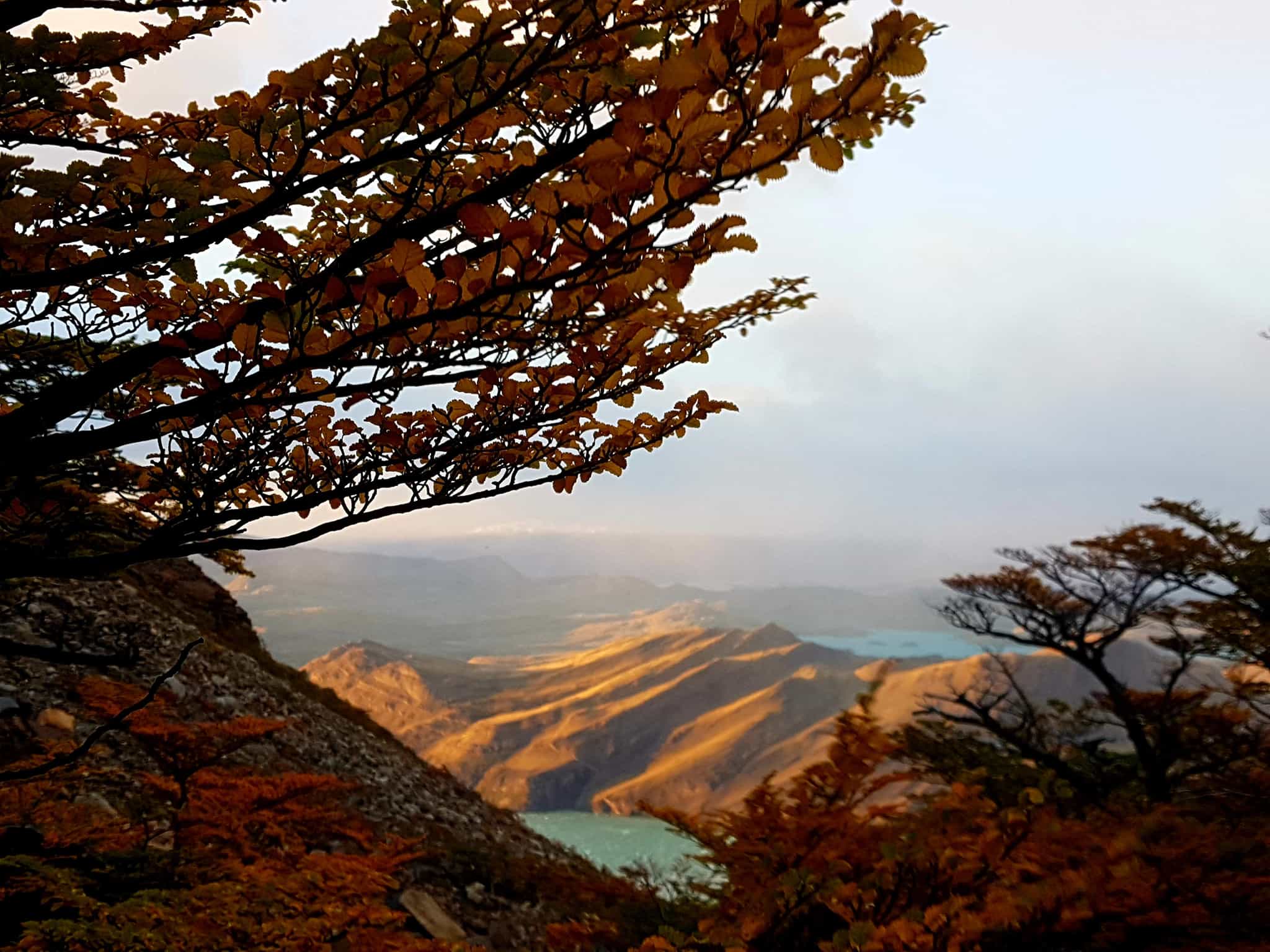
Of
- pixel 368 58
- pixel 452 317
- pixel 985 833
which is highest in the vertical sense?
pixel 368 58

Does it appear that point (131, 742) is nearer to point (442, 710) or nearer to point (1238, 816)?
point (1238, 816)

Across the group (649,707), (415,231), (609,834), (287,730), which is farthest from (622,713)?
(415,231)

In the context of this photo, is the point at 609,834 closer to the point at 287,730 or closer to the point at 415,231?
the point at 287,730

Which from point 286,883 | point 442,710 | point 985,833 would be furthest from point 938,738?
point 442,710

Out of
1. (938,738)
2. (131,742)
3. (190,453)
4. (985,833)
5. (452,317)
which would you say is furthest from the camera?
(938,738)

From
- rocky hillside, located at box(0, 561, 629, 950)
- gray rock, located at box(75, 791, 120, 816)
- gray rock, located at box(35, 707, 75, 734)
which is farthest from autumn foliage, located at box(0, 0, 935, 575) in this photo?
gray rock, located at box(35, 707, 75, 734)

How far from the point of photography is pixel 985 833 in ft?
10.1

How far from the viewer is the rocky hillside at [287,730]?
278 inches

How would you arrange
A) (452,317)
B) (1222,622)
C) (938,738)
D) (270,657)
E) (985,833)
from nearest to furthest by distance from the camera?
(452,317) < (985,833) < (1222,622) < (938,738) < (270,657)

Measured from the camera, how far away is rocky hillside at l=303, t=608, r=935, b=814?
5100cm

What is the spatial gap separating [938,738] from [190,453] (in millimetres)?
11869

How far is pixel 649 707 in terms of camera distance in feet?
197

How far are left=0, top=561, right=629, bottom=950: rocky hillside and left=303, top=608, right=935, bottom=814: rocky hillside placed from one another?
33350 millimetres

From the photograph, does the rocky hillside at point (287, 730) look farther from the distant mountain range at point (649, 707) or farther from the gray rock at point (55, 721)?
the distant mountain range at point (649, 707)
